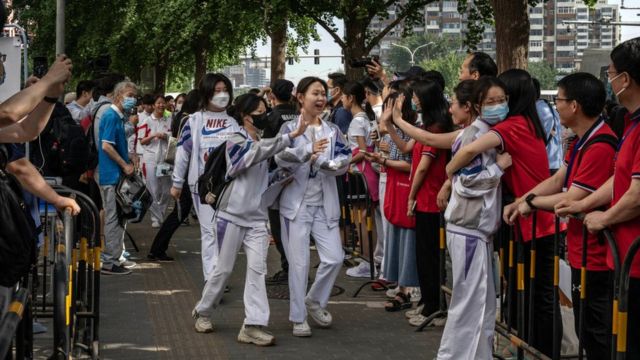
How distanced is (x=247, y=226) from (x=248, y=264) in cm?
28

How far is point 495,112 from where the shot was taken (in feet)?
22.5

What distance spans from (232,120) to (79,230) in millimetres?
3008

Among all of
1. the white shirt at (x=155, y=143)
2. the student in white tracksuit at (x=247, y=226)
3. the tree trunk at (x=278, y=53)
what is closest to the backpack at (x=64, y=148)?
the student in white tracksuit at (x=247, y=226)

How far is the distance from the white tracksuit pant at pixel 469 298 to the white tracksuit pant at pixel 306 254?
1882 mm

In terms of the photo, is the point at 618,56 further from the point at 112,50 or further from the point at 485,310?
the point at 112,50

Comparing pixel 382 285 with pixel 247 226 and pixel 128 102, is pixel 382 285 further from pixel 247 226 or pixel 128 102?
pixel 128 102

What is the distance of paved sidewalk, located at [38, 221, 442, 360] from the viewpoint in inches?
312

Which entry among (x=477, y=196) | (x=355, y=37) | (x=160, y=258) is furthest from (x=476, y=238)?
(x=355, y=37)

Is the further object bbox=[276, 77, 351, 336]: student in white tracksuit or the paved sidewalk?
bbox=[276, 77, 351, 336]: student in white tracksuit

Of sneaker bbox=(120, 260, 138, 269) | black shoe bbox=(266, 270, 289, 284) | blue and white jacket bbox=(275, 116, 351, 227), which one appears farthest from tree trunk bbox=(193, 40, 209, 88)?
blue and white jacket bbox=(275, 116, 351, 227)

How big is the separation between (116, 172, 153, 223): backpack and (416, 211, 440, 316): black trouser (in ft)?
12.3

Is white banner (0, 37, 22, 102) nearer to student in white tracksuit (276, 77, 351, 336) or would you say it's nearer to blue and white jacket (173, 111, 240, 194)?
student in white tracksuit (276, 77, 351, 336)

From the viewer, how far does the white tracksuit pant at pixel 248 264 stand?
27.0 feet

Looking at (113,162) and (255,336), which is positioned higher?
(113,162)
